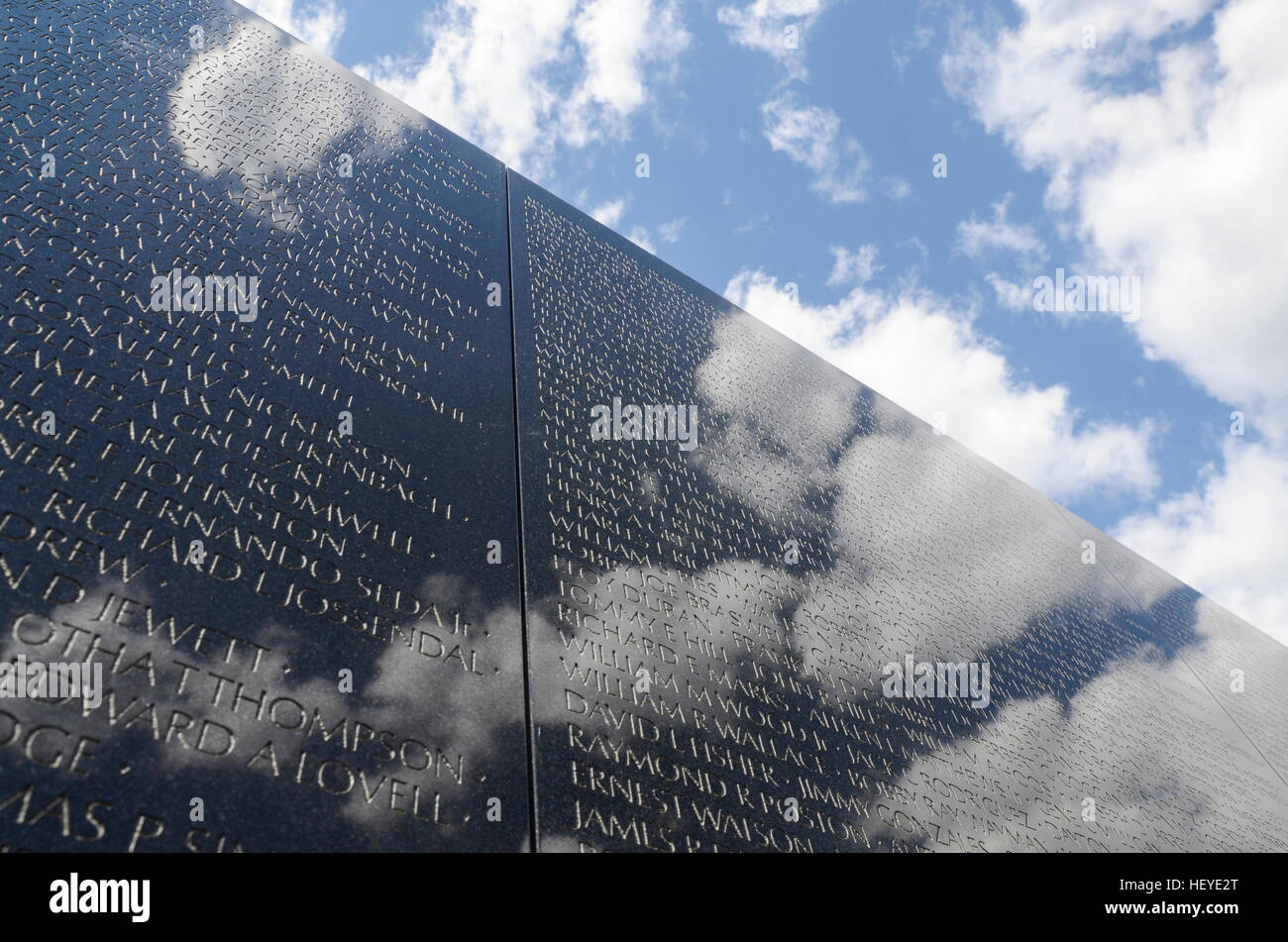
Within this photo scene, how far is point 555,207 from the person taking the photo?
665 centimetres

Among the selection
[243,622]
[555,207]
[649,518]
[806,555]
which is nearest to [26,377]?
[243,622]

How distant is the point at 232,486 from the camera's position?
2.55 metres

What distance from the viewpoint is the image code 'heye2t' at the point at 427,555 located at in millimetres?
2027

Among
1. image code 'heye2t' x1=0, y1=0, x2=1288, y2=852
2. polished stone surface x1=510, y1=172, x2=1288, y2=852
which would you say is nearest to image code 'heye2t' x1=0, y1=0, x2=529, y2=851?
image code 'heye2t' x1=0, y1=0, x2=1288, y2=852

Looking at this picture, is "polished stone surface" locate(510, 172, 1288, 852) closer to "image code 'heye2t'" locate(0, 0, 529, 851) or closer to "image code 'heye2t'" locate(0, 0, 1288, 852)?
"image code 'heye2t'" locate(0, 0, 1288, 852)

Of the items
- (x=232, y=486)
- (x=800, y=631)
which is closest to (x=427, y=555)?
(x=232, y=486)

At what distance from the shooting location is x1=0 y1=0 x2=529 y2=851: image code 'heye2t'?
1882mm

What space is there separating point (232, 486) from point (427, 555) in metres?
0.66

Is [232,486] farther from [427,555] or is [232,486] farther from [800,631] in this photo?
[800,631]

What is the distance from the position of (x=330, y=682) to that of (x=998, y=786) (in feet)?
10.3

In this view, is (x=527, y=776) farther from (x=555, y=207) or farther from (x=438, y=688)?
(x=555, y=207)

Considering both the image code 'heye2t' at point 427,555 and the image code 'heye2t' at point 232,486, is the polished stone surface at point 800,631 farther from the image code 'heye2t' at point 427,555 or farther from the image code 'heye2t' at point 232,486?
the image code 'heye2t' at point 232,486

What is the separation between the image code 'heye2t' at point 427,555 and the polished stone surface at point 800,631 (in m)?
0.03

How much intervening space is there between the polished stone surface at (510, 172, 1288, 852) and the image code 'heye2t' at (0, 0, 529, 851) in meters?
0.32
